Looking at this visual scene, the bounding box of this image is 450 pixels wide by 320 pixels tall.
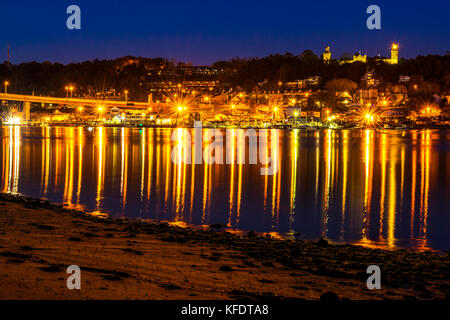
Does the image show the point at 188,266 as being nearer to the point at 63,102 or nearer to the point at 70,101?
the point at 63,102

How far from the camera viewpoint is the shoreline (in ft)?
16.6

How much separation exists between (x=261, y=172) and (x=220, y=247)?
1605cm

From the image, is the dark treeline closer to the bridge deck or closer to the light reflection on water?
the bridge deck

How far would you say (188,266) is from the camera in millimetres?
6305

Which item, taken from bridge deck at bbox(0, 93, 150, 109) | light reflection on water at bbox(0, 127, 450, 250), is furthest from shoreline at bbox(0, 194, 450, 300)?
bridge deck at bbox(0, 93, 150, 109)

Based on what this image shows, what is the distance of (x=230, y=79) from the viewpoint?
15562 cm

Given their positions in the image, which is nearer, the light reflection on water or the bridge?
the light reflection on water

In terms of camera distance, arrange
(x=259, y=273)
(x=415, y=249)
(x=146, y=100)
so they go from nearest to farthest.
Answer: (x=259, y=273) < (x=415, y=249) < (x=146, y=100)

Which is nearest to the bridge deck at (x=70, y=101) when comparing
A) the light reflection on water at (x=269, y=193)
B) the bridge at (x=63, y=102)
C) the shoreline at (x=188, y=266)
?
the bridge at (x=63, y=102)

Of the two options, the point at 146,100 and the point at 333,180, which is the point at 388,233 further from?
the point at 146,100

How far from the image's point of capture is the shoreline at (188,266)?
5.05 meters

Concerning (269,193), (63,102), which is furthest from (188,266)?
(63,102)
